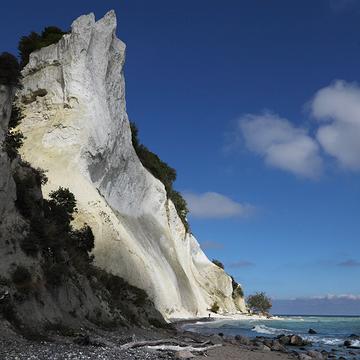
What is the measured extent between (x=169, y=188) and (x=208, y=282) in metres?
25.7

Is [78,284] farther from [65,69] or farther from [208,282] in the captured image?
[208,282]

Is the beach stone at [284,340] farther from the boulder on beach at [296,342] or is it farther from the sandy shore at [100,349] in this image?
the sandy shore at [100,349]

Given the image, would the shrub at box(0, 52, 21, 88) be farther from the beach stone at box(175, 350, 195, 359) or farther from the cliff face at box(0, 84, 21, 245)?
the beach stone at box(175, 350, 195, 359)

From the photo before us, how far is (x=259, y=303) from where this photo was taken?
5335 inches

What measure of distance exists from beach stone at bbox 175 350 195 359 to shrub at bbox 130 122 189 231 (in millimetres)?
52425

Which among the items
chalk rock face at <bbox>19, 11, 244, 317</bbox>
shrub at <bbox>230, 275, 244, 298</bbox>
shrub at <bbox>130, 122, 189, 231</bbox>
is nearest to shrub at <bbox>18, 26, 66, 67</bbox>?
chalk rock face at <bbox>19, 11, 244, 317</bbox>

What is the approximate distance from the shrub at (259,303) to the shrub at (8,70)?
121908 millimetres

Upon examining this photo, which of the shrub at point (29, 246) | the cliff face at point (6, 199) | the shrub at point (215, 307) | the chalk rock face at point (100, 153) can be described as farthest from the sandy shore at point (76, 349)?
the shrub at point (215, 307)

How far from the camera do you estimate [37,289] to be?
19.2 meters

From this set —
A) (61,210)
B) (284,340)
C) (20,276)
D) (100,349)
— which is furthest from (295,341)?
(20,276)

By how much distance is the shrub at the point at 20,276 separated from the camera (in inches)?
719

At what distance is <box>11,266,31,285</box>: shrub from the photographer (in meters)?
18.3

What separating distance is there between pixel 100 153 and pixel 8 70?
Result: 2774 centimetres

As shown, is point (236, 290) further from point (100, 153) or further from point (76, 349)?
point (76, 349)
